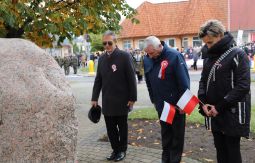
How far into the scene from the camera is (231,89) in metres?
4.25

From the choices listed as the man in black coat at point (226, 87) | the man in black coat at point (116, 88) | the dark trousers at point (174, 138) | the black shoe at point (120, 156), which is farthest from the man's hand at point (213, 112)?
the black shoe at point (120, 156)

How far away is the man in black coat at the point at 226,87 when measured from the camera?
13.7ft

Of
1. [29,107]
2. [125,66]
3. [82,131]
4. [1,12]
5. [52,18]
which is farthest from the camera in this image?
[82,131]

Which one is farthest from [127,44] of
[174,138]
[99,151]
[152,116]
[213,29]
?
[213,29]

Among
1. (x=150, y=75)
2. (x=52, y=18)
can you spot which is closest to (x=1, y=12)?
(x=52, y=18)

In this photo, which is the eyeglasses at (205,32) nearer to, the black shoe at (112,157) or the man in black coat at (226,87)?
the man in black coat at (226,87)

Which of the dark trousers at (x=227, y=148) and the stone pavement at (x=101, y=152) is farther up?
the dark trousers at (x=227, y=148)

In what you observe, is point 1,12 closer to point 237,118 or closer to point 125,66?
point 125,66

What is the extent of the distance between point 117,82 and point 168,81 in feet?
2.79

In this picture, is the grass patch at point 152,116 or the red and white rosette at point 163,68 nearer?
the red and white rosette at point 163,68

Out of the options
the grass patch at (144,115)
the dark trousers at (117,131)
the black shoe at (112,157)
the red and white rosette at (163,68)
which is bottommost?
the grass patch at (144,115)

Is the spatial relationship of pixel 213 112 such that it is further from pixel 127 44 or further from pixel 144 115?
pixel 127 44

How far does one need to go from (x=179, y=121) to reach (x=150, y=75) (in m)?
0.67

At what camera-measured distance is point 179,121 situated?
211 inches
